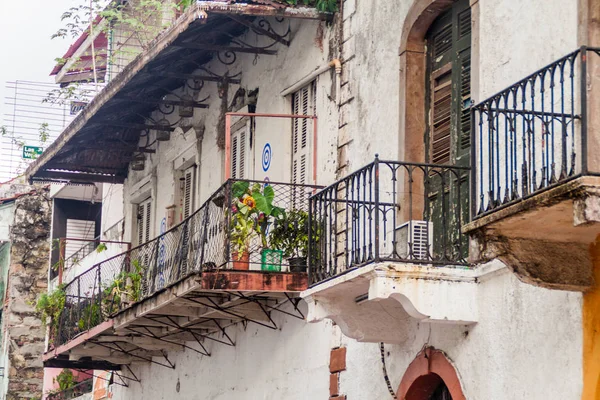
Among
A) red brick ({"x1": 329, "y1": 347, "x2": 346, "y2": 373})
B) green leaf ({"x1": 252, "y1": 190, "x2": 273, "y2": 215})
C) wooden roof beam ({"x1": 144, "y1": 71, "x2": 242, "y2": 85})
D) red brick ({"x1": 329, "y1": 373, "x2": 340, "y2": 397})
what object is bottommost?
red brick ({"x1": 329, "y1": 373, "x2": 340, "y2": 397})

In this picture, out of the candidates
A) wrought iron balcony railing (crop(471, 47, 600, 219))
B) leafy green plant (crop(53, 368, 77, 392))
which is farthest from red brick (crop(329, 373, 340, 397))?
leafy green plant (crop(53, 368, 77, 392))

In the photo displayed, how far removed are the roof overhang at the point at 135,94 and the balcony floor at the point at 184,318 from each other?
9.04 feet

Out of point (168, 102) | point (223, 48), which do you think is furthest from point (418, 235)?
point (168, 102)

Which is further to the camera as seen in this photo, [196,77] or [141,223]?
[141,223]

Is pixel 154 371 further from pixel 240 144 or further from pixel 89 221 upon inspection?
pixel 89 221

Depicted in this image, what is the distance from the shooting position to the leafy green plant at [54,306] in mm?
19719

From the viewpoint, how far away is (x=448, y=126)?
12.1m

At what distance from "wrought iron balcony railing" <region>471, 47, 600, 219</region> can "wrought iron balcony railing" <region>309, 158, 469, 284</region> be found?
610 millimetres

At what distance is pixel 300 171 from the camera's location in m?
14.9

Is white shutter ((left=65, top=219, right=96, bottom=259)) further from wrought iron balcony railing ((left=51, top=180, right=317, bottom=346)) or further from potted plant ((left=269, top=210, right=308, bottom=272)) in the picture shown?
potted plant ((left=269, top=210, right=308, bottom=272))

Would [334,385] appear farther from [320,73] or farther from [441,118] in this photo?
[320,73]

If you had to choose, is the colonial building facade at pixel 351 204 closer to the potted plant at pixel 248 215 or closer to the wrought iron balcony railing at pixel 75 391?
the potted plant at pixel 248 215

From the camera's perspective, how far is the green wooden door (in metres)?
11.4

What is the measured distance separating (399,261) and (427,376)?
1.46m
